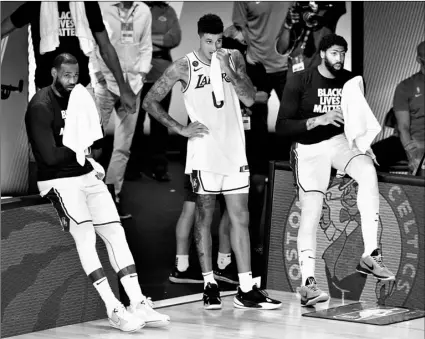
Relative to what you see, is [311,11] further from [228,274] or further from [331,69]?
[228,274]

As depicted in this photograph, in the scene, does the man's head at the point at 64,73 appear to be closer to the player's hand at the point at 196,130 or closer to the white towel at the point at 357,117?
the player's hand at the point at 196,130

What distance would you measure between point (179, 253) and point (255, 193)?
3.28 feet

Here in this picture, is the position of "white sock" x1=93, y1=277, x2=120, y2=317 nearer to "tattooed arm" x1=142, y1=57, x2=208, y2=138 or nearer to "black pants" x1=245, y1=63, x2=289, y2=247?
"tattooed arm" x1=142, y1=57, x2=208, y2=138

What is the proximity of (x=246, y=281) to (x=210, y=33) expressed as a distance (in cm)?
171

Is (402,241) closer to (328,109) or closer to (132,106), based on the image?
(328,109)

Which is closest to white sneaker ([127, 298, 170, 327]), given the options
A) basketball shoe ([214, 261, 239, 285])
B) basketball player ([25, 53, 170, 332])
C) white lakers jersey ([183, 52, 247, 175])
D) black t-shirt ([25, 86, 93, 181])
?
basketball player ([25, 53, 170, 332])

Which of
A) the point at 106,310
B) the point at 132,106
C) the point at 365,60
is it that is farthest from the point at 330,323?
the point at 365,60

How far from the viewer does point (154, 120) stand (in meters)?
9.33

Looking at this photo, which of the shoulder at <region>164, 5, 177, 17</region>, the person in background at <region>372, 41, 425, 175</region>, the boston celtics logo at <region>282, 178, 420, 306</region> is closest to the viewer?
the boston celtics logo at <region>282, 178, 420, 306</region>

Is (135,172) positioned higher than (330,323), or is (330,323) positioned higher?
(135,172)

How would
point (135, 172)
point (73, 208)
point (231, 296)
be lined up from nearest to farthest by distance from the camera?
point (73, 208), point (231, 296), point (135, 172)

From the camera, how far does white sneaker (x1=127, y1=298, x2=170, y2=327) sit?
7.32 m

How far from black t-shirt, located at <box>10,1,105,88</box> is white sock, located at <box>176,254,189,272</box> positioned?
5.30 feet

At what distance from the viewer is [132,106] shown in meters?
8.60
